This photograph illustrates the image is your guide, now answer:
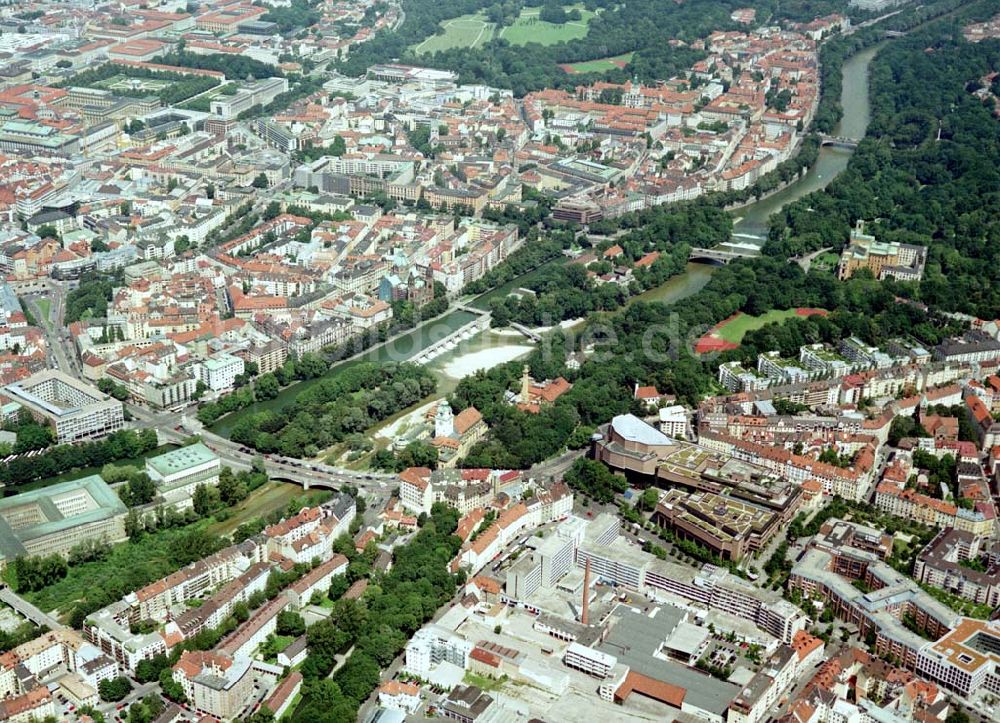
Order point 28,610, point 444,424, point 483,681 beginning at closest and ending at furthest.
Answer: point 483,681 < point 28,610 < point 444,424

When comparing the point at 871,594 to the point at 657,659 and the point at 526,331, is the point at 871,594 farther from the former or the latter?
the point at 526,331

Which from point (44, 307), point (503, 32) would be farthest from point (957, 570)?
point (503, 32)

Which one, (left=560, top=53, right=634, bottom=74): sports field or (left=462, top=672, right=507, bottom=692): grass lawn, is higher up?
(left=560, top=53, right=634, bottom=74): sports field

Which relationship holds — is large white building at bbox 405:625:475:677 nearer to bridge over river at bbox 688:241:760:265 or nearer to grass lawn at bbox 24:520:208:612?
grass lawn at bbox 24:520:208:612

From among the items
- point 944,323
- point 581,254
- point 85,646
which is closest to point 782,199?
point 581,254

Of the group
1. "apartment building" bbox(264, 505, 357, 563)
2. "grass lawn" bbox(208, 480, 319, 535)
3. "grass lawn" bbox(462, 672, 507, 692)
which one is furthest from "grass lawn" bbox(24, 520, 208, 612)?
"grass lawn" bbox(462, 672, 507, 692)

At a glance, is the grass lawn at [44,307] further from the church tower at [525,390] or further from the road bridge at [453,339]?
the church tower at [525,390]

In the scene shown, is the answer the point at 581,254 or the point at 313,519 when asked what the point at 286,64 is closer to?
the point at 581,254
